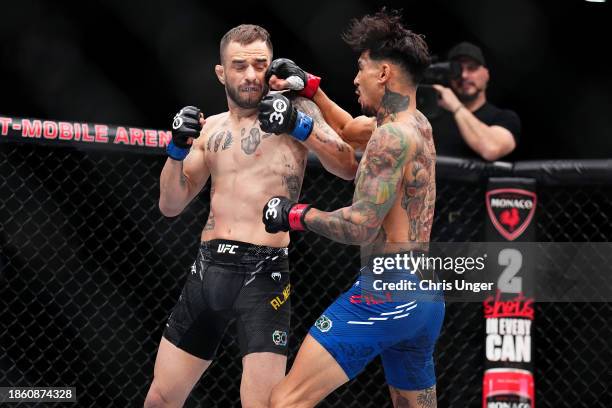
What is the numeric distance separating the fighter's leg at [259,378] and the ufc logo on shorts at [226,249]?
1.02ft

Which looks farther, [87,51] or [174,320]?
[87,51]

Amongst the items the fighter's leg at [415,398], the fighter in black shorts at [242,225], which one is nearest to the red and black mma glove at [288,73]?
the fighter in black shorts at [242,225]

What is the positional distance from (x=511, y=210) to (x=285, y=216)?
126 cm

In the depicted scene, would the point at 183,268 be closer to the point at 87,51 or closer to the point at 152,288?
the point at 152,288

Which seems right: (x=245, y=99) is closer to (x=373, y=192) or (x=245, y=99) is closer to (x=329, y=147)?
(x=329, y=147)

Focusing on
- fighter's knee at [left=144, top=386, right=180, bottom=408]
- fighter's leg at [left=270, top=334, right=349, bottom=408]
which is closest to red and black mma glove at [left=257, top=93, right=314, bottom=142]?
fighter's leg at [left=270, top=334, right=349, bottom=408]

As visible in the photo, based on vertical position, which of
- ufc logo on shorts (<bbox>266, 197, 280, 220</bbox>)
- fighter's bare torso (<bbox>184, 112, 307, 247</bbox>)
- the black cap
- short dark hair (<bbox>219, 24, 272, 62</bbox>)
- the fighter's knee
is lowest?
the fighter's knee

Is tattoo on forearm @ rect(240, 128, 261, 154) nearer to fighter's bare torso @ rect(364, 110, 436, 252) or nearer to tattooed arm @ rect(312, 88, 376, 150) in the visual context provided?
tattooed arm @ rect(312, 88, 376, 150)

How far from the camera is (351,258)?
13.2 feet

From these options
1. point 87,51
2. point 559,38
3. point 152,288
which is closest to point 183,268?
point 152,288

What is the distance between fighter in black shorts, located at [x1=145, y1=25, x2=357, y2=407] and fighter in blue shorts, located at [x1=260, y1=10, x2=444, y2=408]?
0.89 ft

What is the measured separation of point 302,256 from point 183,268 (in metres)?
0.51

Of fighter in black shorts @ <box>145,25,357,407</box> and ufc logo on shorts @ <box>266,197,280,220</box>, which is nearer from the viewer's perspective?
ufc logo on shorts @ <box>266,197,280,220</box>

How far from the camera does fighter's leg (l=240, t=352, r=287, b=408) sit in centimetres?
283
